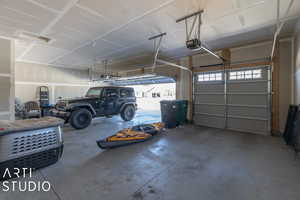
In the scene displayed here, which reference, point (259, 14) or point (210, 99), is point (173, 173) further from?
point (210, 99)

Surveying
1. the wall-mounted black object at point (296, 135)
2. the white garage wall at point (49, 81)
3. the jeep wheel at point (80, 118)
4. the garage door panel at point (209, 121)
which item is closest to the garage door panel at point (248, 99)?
the garage door panel at point (209, 121)

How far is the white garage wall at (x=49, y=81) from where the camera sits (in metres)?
7.48

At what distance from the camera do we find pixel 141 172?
238 centimetres

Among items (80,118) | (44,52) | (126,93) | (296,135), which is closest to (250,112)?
(296,135)

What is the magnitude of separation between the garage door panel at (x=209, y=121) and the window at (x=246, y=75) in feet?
5.41

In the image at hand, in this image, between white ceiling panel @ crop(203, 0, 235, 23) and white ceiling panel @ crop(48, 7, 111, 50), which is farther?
white ceiling panel @ crop(48, 7, 111, 50)

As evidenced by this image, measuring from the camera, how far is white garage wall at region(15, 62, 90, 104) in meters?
7.48

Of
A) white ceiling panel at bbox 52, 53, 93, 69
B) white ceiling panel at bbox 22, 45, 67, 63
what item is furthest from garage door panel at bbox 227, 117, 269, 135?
white ceiling panel at bbox 22, 45, 67, 63

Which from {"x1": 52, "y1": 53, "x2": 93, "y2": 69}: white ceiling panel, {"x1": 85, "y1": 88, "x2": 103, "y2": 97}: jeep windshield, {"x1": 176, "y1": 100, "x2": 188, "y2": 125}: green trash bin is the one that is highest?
{"x1": 52, "y1": 53, "x2": 93, "y2": 69}: white ceiling panel

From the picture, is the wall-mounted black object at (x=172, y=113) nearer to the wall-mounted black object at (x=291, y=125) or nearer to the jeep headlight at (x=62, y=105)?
the wall-mounted black object at (x=291, y=125)

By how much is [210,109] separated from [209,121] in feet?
1.67

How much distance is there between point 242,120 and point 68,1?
6115 millimetres

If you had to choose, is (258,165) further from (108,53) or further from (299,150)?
(108,53)

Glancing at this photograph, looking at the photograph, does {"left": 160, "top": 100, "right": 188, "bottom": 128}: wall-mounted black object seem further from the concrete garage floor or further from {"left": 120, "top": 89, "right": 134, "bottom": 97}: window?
{"left": 120, "top": 89, "right": 134, "bottom": 97}: window
